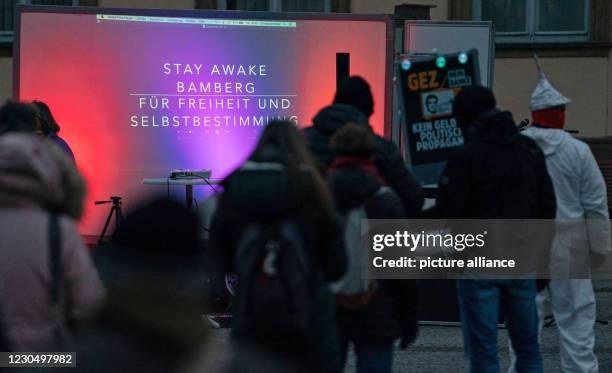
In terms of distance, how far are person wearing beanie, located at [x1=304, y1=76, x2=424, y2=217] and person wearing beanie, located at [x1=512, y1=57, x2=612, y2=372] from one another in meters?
1.45

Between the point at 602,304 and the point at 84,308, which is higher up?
the point at 84,308

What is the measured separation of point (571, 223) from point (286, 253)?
3362 millimetres

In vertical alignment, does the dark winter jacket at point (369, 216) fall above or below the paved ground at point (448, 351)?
above

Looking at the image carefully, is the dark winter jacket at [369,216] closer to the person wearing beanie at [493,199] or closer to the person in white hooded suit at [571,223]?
the person wearing beanie at [493,199]

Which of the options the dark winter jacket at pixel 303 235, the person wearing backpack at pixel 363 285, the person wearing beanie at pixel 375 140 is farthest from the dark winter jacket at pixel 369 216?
the dark winter jacket at pixel 303 235

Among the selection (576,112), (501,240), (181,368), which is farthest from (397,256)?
(576,112)

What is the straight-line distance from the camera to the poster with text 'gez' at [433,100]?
9367mm

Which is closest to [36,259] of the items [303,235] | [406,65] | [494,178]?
[303,235]

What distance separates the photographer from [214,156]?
11.6m

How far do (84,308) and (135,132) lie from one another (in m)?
7.39

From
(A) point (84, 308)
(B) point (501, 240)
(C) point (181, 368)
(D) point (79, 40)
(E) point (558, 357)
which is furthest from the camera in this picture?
(D) point (79, 40)

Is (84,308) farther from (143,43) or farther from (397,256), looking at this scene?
(143,43)

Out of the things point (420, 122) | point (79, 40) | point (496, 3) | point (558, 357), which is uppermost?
point (496, 3)

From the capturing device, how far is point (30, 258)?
423 cm
